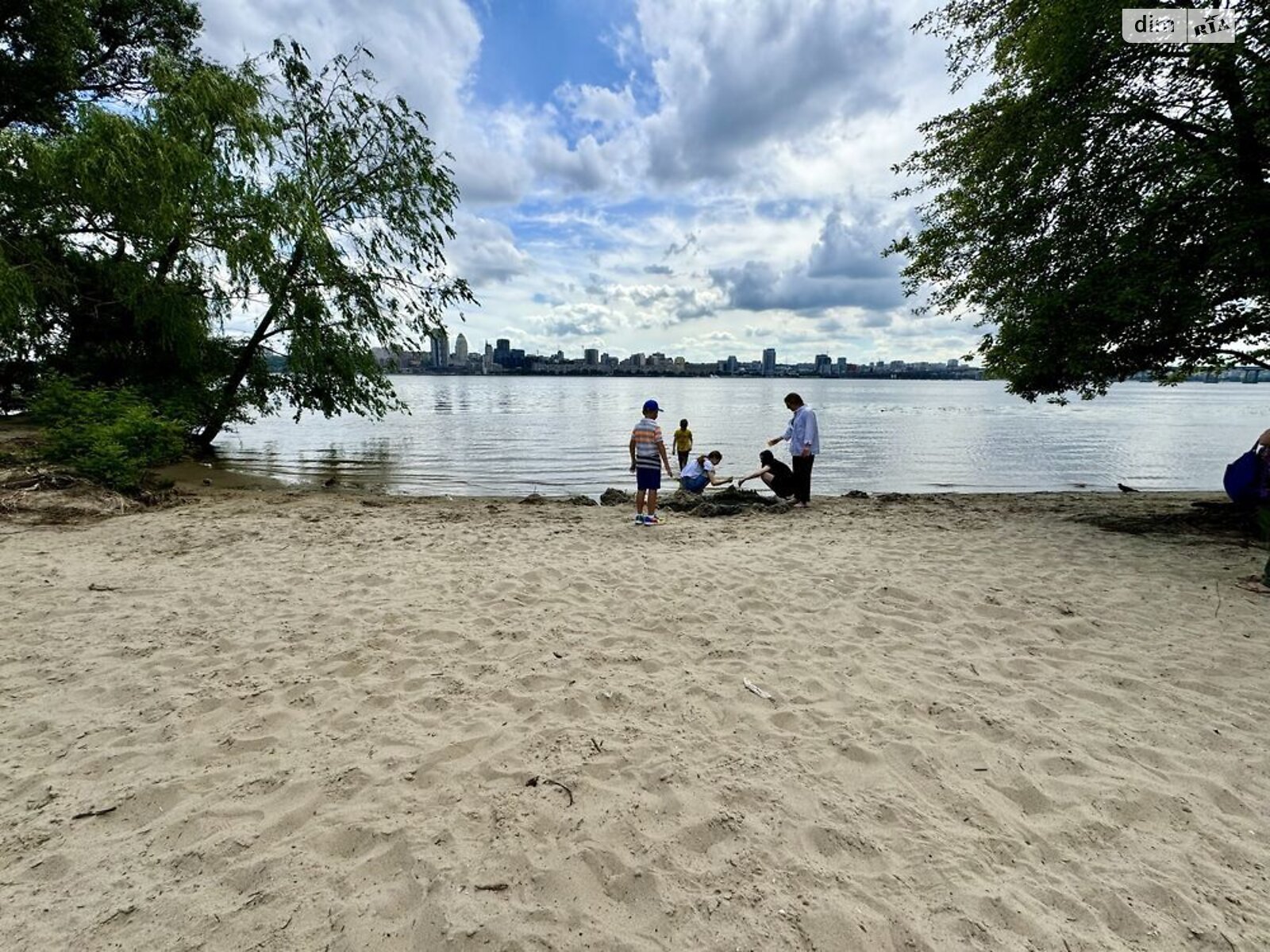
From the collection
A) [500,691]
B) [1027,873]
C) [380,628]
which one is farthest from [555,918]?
[380,628]

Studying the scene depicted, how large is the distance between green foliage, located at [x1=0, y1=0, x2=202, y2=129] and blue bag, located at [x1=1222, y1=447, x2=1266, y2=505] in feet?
92.4

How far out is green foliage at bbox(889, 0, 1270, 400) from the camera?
755 centimetres

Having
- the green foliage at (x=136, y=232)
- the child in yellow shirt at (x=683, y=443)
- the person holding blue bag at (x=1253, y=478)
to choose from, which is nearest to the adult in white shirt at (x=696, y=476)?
the child in yellow shirt at (x=683, y=443)

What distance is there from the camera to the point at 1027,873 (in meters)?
2.64

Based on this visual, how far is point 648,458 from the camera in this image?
32.7ft

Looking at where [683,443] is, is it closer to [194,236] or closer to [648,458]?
[648,458]

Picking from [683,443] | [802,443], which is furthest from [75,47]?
[802,443]

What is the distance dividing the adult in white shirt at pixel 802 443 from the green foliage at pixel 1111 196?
348 centimetres

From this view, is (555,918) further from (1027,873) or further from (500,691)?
(1027,873)

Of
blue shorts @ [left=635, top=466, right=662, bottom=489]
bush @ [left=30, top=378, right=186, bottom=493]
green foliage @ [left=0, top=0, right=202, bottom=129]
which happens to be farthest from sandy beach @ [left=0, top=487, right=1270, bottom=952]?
green foliage @ [left=0, top=0, right=202, bottom=129]

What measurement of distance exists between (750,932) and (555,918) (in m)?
0.83

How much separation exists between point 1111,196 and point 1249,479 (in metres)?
4.96

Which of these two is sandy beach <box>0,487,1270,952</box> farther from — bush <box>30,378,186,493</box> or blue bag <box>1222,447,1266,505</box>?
bush <box>30,378,186,493</box>

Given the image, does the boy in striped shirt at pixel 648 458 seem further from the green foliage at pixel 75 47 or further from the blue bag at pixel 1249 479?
the green foliage at pixel 75 47
